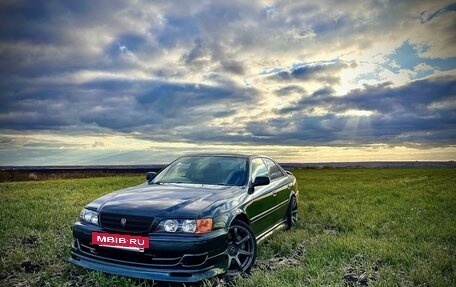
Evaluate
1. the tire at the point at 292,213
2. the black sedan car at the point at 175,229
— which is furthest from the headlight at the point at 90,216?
the tire at the point at 292,213

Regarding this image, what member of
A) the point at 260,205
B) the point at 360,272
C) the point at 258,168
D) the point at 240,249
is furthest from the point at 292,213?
the point at 240,249

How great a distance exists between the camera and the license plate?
439cm

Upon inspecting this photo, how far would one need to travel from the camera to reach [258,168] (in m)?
6.84

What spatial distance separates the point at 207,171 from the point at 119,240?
213 centimetres

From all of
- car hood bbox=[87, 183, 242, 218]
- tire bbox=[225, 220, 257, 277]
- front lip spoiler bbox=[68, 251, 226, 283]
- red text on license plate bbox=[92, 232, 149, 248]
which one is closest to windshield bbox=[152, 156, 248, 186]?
car hood bbox=[87, 183, 242, 218]

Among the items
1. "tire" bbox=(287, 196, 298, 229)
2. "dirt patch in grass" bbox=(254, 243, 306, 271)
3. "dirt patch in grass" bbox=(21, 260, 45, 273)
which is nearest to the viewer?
"dirt patch in grass" bbox=(21, 260, 45, 273)

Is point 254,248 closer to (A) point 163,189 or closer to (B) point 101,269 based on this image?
(A) point 163,189

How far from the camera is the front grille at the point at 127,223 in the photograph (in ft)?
14.6

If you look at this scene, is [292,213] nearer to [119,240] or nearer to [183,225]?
[183,225]

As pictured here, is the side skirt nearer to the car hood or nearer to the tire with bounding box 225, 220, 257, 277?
the tire with bounding box 225, 220, 257, 277

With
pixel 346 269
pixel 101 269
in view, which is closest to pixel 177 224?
pixel 101 269

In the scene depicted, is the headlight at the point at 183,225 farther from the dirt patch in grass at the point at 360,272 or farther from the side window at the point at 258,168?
the side window at the point at 258,168

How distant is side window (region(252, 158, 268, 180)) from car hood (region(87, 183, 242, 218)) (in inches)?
33.8

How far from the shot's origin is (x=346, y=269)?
5.36 m
